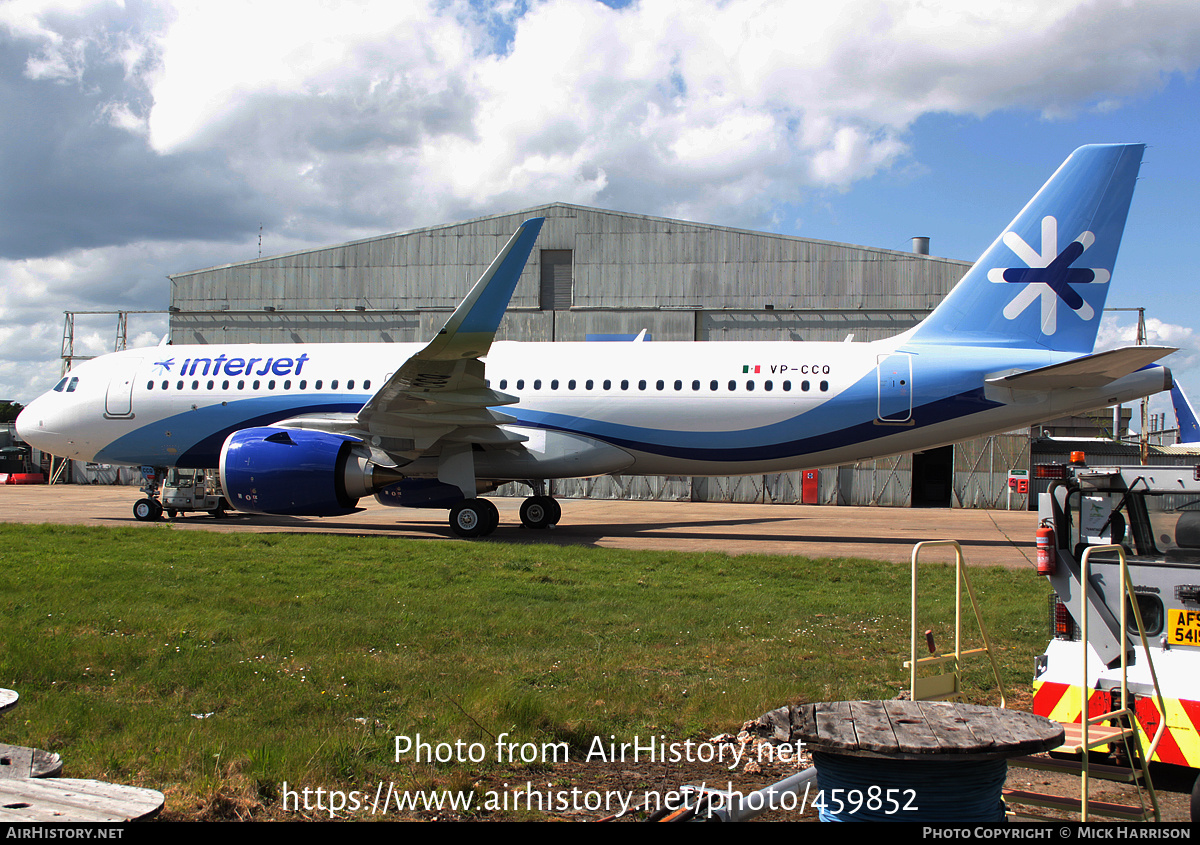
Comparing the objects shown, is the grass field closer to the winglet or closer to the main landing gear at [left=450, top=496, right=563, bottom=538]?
the winglet

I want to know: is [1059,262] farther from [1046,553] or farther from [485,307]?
[1046,553]

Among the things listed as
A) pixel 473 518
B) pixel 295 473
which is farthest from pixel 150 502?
pixel 473 518

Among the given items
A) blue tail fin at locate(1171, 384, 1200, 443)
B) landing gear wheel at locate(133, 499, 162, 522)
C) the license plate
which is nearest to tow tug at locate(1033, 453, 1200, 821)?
the license plate

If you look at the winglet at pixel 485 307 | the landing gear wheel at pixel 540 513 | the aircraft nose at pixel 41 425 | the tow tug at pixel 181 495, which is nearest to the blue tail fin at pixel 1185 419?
the winglet at pixel 485 307

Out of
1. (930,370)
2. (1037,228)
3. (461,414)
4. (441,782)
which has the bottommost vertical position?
(441,782)

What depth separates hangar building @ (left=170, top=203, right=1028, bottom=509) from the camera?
32219 mm

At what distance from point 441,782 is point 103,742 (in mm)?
1832

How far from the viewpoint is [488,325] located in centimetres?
1335

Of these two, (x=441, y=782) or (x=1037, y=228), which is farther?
(x=1037, y=228)

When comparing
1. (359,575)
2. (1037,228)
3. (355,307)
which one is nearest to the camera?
(359,575)

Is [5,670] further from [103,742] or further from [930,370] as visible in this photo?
[930,370]

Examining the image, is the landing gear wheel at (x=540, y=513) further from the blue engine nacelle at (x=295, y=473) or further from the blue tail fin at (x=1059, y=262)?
the blue tail fin at (x=1059, y=262)

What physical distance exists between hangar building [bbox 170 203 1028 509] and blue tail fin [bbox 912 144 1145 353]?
15976 mm

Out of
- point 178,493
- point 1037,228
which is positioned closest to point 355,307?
point 178,493
